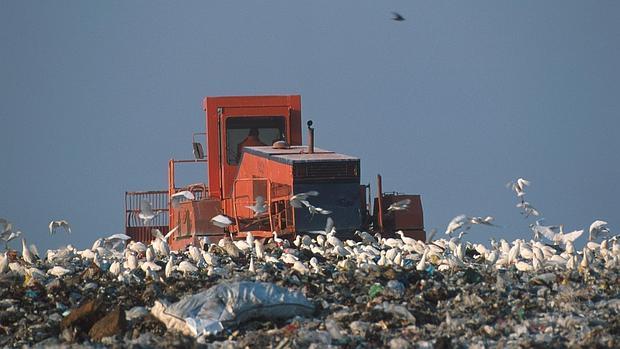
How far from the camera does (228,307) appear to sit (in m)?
13.3

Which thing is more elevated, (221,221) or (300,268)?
(221,221)

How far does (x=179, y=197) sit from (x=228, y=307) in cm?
1043

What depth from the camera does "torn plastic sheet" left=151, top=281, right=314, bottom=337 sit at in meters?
13.2

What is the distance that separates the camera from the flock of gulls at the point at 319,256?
16.2 meters

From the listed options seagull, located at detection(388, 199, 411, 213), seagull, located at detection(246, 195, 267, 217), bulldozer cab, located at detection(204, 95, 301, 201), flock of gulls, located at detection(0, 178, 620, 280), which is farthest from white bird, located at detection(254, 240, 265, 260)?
bulldozer cab, located at detection(204, 95, 301, 201)

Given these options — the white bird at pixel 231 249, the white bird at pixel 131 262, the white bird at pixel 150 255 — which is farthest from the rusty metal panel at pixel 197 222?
the white bird at pixel 131 262

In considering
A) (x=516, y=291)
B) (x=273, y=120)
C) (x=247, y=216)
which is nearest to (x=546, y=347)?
(x=516, y=291)

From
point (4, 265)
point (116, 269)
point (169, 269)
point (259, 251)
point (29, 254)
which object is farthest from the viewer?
point (29, 254)

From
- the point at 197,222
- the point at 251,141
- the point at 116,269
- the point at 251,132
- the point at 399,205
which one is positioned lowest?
the point at 116,269

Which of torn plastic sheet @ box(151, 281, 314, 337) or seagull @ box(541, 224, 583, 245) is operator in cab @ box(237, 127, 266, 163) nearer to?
seagull @ box(541, 224, 583, 245)

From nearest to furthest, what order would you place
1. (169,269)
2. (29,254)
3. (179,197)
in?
1. (169,269)
2. (29,254)
3. (179,197)

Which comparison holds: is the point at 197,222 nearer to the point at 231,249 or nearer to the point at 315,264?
the point at 231,249

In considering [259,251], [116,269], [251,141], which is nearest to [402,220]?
[251,141]

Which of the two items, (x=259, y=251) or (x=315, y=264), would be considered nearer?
(x=315, y=264)
